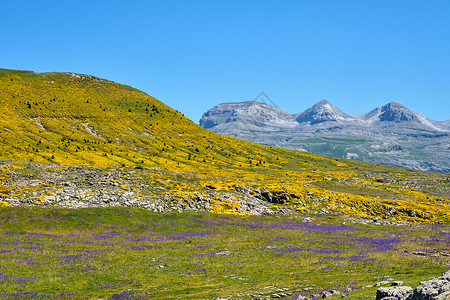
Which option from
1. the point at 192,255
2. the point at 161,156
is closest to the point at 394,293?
the point at 192,255

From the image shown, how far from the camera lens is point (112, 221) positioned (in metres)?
48.4

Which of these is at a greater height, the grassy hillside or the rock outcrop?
the grassy hillside

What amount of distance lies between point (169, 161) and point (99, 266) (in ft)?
311

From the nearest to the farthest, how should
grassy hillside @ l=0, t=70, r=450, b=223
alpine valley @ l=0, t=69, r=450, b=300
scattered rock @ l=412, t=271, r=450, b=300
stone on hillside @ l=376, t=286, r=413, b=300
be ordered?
scattered rock @ l=412, t=271, r=450, b=300, stone on hillside @ l=376, t=286, r=413, b=300, alpine valley @ l=0, t=69, r=450, b=300, grassy hillside @ l=0, t=70, r=450, b=223

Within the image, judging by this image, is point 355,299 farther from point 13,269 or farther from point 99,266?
point 13,269

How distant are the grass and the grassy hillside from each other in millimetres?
9319

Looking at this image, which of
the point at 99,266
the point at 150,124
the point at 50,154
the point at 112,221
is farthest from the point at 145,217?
the point at 150,124

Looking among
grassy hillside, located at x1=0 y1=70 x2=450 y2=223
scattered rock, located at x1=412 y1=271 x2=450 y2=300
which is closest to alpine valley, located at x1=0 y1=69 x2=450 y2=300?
scattered rock, located at x1=412 y1=271 x2=450 y2=300

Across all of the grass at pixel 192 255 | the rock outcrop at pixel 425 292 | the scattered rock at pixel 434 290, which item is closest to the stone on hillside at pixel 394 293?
the rock outcrop at pixel 425 292

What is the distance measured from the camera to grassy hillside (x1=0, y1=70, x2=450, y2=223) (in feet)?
222

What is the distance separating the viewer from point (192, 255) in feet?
108

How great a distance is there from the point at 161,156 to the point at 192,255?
102 meters

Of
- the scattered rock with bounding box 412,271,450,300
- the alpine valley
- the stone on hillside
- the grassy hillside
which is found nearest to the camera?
the scattered rock with bounding box 412,271,450,300

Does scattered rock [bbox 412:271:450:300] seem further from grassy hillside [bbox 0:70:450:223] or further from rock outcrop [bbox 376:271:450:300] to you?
grassy hillside [bbox 0:70:450:223]
